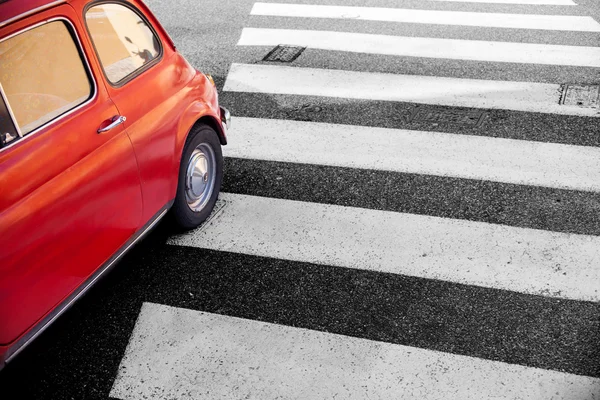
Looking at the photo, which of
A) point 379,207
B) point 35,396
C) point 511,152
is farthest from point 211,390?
point 511,152

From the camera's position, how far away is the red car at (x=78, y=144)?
3316mm

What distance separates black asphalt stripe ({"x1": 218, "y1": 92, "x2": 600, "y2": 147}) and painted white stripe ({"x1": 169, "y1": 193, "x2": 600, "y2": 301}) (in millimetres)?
1472

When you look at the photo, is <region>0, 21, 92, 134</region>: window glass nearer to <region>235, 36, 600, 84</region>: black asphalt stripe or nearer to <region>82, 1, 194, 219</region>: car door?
<region>82, 1, 194, 219</region>: car door

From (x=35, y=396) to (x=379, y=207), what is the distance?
2724mm

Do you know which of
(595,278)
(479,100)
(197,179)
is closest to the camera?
(595,278)

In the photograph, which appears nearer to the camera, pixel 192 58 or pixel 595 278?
pixel 595 278

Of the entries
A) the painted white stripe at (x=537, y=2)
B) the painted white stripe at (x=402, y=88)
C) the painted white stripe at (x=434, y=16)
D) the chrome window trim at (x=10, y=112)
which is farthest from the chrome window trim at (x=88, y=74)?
the painted white stripe at (x=537, y=2)

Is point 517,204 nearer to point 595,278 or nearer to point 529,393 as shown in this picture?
point 595,278

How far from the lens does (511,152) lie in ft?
18.6

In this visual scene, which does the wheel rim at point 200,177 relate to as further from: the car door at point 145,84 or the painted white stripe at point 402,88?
the painted white stripe at point 402,88

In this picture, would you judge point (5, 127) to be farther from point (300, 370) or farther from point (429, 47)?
point (429, 47)

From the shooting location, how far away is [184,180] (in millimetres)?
4684

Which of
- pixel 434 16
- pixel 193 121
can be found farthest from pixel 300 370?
pixel 434 16

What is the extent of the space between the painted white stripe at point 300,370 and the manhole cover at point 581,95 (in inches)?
142
